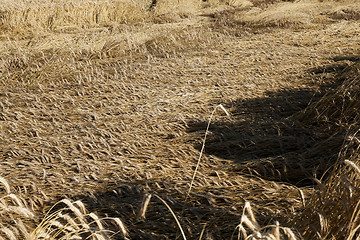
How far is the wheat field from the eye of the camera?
1.94m

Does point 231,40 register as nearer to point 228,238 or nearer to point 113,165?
point 113,165

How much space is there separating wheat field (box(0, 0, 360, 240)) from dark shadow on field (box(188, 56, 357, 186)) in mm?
12

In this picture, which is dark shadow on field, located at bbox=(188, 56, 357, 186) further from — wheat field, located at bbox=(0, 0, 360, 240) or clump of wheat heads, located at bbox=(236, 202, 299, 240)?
clump of wheat heads, located at bbox=(236, 202, 299, 240)

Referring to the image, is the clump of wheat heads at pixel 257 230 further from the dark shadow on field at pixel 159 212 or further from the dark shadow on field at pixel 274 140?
the dark shadow on field at pixel 274 140

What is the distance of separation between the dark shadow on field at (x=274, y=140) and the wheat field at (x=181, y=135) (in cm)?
1

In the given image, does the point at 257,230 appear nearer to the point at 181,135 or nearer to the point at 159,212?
Answer: the point at 159,212

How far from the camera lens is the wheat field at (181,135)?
1940 millimetres

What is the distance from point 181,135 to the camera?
3275 mm

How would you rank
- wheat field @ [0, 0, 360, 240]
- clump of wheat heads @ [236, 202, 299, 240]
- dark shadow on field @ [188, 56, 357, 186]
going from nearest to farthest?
clump of wheat heads @ [236, 202, 299, 240] → wheat field @ [0, 0, 360, 240] → dark shadow on field @ [188, 56, 357, 186]

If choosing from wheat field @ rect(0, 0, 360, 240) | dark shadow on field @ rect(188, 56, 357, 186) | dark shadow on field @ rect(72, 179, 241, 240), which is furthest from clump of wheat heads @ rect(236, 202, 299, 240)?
dark shadow on field @ rect(188, 56, 357, 186)

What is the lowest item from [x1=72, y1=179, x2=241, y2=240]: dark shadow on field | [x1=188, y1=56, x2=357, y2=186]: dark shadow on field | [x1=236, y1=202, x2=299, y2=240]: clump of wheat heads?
[x1=188, y1=56, x2=357, y2=186]: dark shadow on field

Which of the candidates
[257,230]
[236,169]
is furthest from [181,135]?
[257,230]

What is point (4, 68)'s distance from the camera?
5.22 m

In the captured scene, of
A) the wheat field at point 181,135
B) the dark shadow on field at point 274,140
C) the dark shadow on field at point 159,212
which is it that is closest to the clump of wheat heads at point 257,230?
the wheat field at point 181,135
